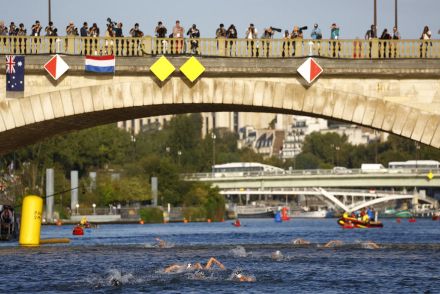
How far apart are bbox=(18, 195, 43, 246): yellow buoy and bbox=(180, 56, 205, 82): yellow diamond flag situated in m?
9.77

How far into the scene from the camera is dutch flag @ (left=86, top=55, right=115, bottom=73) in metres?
52.7

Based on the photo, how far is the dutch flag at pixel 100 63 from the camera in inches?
2073

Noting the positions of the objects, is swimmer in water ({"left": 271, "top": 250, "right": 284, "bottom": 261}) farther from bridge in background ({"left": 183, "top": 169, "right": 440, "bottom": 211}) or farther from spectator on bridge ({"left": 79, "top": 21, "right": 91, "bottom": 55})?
bridge in background ({"left": 183, "top": 169, "right": 440, "bottom": 211})

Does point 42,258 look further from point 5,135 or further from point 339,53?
point 339,53

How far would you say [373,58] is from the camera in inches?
2060

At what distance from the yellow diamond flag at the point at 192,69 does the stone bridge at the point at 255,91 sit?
27 centimetres

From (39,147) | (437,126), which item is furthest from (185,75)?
(39,147)

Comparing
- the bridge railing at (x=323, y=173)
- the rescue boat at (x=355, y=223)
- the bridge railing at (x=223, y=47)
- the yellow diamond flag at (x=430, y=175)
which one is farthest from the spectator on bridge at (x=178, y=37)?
the bridge railing at (x=323, y=173)

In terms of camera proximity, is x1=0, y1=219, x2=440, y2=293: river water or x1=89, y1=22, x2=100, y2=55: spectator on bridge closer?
x1=0, y1=219, x2=440, y2=293: river water

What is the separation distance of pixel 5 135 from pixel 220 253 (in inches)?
426

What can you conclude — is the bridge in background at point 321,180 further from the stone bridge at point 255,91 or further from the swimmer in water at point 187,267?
the swimmer in water at point 187,267

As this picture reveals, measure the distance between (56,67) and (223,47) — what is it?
23.0ft

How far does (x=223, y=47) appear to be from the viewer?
5272 cm

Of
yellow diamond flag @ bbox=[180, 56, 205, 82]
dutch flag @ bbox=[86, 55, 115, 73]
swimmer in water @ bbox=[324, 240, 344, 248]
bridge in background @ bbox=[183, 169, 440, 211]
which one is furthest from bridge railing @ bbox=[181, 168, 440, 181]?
dutch flag @ bbox=[86, 55, 115, 73]
